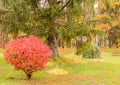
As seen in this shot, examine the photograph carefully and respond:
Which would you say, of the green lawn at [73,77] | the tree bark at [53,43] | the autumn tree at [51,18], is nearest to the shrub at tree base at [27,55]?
the green lawn at [73,77]

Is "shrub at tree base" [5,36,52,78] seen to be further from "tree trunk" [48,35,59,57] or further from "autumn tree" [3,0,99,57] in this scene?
"tree trunk" [48,35,59,57]

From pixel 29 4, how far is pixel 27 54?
370 inches

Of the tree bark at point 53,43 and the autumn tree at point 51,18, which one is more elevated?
the autumn tree at point 51,18

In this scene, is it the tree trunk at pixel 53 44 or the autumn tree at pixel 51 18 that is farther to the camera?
the tree trunk at pixel 53 44

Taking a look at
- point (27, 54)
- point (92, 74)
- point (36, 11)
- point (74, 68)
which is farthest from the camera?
point (36, 11)

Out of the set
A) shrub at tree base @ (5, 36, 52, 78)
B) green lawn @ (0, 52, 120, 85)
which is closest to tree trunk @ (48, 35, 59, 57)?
green lawn @ (0, 52, 120, 85)

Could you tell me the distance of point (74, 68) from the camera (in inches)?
858

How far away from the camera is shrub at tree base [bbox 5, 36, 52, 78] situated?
51.8 feet

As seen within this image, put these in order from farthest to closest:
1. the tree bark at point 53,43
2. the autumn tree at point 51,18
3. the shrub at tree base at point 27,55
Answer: the tree bark at point 53,43 < the autumn tree at point 51,18 < the shrub at tree base at point 27,55

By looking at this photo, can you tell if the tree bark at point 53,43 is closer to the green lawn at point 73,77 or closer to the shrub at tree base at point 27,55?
the green lawn at point 73,77

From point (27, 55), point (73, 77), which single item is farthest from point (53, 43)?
point (27, 55)

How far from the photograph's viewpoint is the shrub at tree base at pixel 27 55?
51.8 feet

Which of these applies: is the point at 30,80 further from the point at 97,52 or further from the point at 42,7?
the point at 97,52

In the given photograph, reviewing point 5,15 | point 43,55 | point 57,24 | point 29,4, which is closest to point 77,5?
point 57,24
